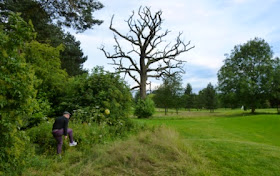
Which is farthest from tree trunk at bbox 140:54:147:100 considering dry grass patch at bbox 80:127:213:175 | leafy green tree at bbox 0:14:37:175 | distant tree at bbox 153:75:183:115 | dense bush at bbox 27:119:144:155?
leafy green tree at bbox 0:14:37:175

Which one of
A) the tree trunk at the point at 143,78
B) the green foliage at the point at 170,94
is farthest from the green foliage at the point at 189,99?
the tree trunk at the point at 143,78

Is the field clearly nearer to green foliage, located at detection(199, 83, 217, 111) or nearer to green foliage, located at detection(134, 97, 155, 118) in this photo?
green foliage, located at detection(134, 97, 155, 118)

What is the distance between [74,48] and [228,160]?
23935mm

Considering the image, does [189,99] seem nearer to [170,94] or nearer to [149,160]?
[170,94]

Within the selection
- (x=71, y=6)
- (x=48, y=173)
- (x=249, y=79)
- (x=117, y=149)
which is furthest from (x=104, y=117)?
(x=249, y=79)

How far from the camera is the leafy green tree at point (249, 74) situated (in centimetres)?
2386

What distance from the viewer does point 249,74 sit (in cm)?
2516

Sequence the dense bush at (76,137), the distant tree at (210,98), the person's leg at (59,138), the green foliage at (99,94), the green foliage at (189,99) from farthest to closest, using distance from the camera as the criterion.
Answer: the green foliage at (189,99)
the distant tree at (210,98)
the green foliage at (99,94)
the dense bush at (76,137)
the person's leg at (59,138)

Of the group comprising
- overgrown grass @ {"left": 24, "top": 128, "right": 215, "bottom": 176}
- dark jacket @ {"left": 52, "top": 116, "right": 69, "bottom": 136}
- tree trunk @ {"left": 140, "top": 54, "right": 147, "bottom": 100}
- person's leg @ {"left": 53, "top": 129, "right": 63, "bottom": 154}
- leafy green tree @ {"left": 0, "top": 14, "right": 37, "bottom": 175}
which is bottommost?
overgrown grass @ {"left": 24, "top": 128, "right": 215, "bottom": 176}

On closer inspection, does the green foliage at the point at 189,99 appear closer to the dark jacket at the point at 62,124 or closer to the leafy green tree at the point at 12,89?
the dark jacket at the point at 62,124

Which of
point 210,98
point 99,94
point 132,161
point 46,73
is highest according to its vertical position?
point 210,98

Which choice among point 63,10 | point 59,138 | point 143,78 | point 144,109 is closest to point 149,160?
point 59,138

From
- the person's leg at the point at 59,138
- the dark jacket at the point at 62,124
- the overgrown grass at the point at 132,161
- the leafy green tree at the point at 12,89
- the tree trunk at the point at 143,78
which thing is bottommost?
the overgrown grass at the point at 132,161

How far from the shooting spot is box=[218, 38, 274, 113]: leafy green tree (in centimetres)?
2386
